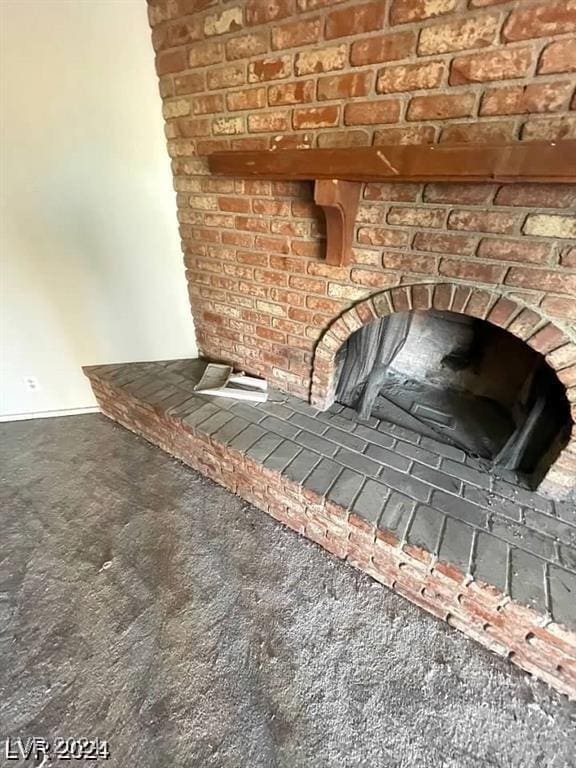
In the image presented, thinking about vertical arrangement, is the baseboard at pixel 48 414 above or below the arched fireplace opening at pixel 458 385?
below

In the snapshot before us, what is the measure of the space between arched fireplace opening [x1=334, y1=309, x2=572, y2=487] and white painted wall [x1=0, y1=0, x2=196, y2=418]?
1035 millimetres

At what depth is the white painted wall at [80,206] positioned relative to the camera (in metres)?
1.27

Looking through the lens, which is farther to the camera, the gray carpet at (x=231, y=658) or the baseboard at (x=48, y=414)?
the baseboard at (x=48, y=414)

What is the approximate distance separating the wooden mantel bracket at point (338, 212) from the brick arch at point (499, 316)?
0.20 meters

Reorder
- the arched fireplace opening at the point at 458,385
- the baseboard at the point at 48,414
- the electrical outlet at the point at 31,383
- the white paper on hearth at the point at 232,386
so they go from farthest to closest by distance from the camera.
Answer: the baseboard at the point at 48,414, the electrical outlet at the point at 31,383, the white paper on hearth at the point at 232,386, the arched fireplace opening at the point at 458,385

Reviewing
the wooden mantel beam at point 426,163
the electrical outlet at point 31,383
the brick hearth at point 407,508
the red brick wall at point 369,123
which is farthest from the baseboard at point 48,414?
the wooden mantel beam at point 426,163

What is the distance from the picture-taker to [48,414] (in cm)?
203

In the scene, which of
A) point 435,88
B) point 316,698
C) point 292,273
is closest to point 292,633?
point 316,698

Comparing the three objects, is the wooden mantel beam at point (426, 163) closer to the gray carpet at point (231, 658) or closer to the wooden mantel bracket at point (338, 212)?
the wooden mantel bracket at point (338, 212)

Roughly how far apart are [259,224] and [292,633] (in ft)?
4.86

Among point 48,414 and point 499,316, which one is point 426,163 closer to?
point 499,316

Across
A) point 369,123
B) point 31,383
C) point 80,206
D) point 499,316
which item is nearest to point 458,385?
point 499,316

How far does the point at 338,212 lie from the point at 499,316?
59 cm

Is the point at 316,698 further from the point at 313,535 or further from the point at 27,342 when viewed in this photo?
the point at 27,342
